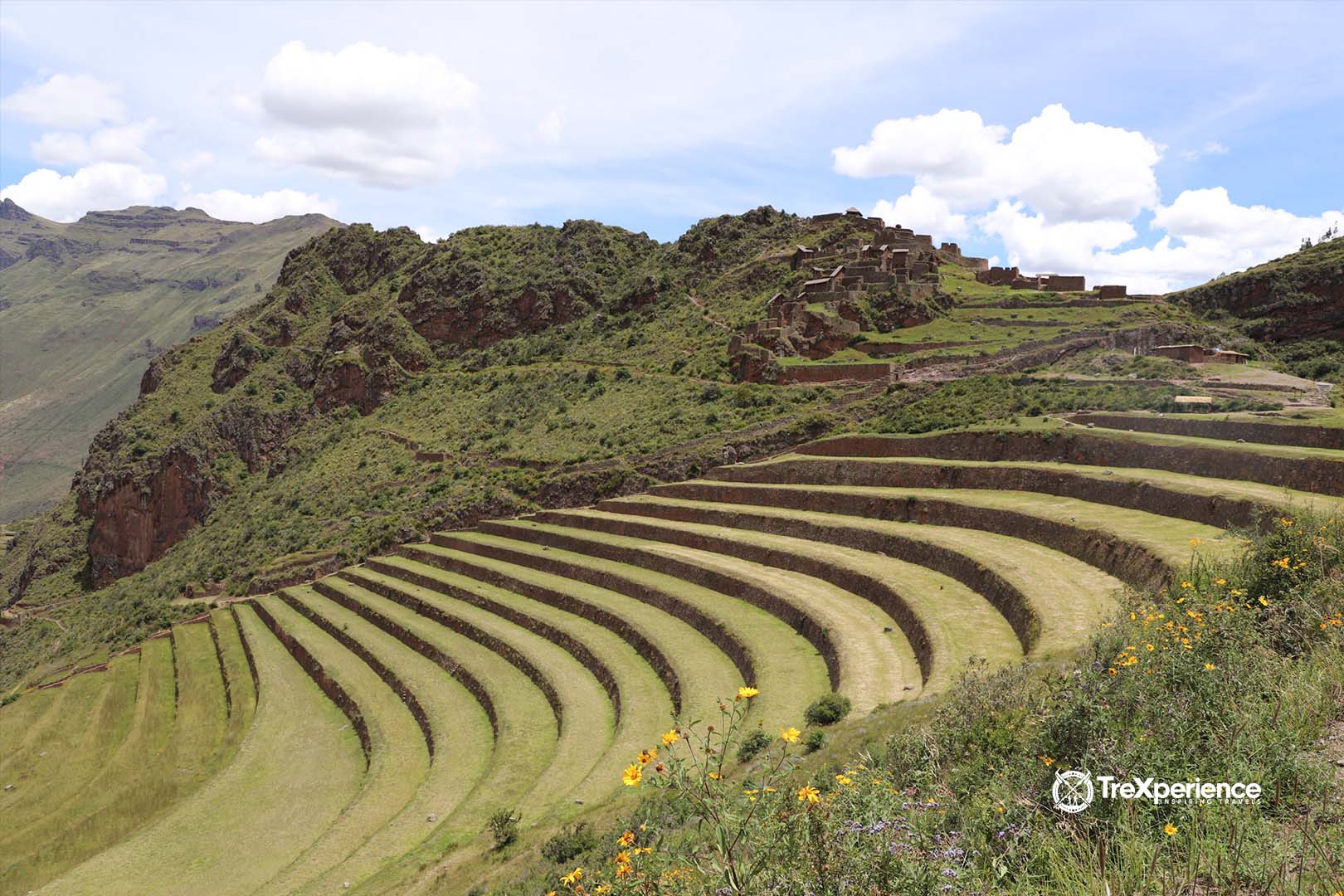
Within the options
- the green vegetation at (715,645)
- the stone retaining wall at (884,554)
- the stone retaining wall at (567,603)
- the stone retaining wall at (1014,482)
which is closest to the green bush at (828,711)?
the green vegetation at (715,645)

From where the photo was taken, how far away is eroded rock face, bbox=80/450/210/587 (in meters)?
64.1

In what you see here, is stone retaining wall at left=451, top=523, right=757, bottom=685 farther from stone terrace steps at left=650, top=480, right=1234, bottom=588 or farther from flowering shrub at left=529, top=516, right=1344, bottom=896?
flowering shrub at left=529, top=516, right=1344, bottom=896

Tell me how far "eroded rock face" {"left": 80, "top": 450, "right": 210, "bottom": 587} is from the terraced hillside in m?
34.9

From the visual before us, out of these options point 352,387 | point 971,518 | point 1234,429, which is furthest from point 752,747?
point 352,387

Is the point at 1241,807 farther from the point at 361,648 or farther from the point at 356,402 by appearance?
the point at 356,402

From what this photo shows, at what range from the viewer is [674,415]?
43.6m

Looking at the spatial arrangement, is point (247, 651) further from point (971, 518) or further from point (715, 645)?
point (971, 518)

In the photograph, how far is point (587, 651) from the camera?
Result: 21.7 metres

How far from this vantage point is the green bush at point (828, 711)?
43.7ft

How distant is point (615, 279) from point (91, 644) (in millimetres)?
52790

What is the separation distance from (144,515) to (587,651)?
59.3 meters

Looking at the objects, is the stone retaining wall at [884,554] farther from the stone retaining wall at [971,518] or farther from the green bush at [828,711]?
the green bush at [828,711]

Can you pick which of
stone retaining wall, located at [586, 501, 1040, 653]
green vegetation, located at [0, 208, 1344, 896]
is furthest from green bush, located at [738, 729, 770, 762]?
stone retaining wall, located at [586, 501, 1040, 653]

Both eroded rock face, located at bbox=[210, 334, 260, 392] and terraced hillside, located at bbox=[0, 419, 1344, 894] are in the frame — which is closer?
terraced hillside, located at bbox=[0, 419, 1344, 894]
